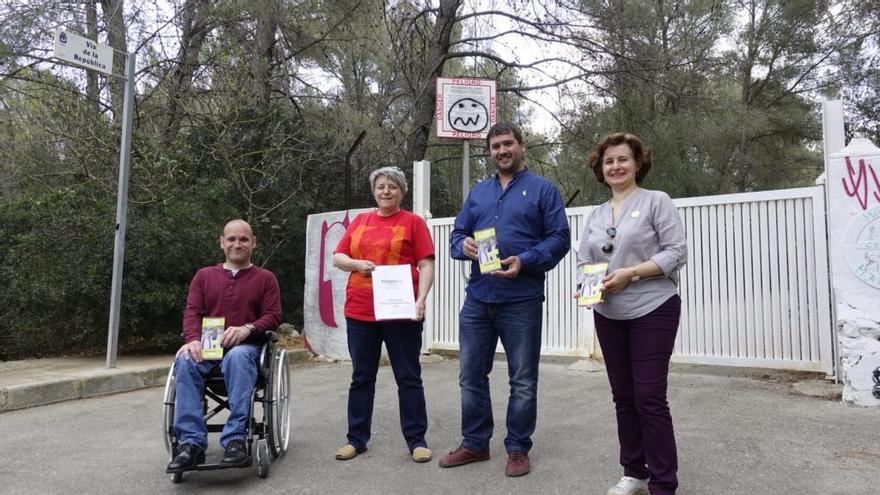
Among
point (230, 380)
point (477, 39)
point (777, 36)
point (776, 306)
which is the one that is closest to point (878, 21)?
point (777, 36)

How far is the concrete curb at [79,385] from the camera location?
5348 millimetres

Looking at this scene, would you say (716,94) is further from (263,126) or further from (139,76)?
(139,76)

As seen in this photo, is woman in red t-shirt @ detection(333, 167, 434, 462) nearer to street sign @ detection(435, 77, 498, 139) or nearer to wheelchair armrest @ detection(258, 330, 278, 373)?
wheelchair armrest @ detection(258, 330, 278, 373)

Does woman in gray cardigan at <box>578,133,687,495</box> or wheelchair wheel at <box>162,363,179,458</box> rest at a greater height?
woman in gray cardigan at <box>578,133,687,495</box>

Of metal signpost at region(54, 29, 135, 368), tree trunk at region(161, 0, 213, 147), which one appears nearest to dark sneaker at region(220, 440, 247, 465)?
metal signpost at region(54, 29, 135, 368)

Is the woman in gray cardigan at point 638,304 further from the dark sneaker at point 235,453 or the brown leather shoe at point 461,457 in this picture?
the dark sneaker at point 235,453

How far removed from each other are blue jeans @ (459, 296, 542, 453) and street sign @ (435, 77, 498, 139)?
10.2 feet

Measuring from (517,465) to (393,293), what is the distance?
3.82 feet

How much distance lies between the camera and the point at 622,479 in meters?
3.11

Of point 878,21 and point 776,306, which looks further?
point 878,21

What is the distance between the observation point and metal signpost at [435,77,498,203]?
635 cm

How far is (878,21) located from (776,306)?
1105 cm

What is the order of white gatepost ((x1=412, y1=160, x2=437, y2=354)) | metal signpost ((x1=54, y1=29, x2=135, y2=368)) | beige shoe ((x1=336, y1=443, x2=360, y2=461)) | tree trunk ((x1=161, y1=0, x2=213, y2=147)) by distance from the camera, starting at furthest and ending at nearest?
tree trunk ((x1=161, y1=0, x2=213, y2=147)) → white gatepost ((x1=412, y1=160, x2=437, y2=354)) → metal signpost ((x1=54, y1=29, x2=135, y2=368)) → beige shoe ((x1=336, y1=443, x2=360, y2=461))

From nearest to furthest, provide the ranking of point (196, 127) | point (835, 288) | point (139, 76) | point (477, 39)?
point (835, 288), point (196, 127), point (139, 76), point (477, 39)
